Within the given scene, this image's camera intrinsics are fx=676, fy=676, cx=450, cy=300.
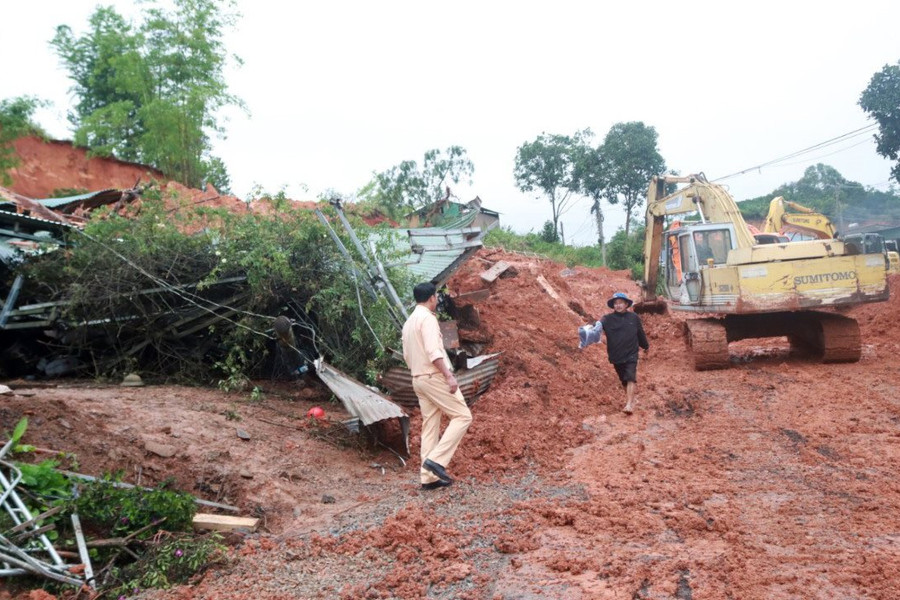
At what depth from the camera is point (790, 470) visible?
18.3ft

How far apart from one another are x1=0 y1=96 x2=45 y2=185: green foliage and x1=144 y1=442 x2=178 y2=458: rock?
16.9 meters

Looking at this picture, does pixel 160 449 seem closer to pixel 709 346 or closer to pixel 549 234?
pixel 709 346

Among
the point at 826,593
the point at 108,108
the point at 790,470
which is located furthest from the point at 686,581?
the point at 108,108

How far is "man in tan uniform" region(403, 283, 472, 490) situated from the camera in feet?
18.4

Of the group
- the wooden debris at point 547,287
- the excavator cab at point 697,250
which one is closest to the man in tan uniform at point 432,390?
the excavator cab at point 697,250

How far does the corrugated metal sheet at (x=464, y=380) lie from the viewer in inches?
311

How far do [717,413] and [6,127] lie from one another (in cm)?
1953

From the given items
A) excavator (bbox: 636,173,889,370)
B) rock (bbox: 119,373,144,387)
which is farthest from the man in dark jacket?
rock (bbox: 119,373,144,387)

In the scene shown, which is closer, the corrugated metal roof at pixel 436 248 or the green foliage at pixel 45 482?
the green foliage at pixel 45 482

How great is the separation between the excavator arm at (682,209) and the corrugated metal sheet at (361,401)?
7.33 meters

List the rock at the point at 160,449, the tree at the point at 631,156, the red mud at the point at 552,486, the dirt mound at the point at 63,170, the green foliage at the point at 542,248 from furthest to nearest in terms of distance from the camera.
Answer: the tree at the point at 631,156 → the green foliage at the point at 542,248 → the dirt mound at the point at 63,170 → the rock at the point at 160,449 → the red mud at the point at 552,486

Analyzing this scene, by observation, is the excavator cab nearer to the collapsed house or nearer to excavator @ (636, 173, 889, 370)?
excavator @ (636, 173, 889, 370)

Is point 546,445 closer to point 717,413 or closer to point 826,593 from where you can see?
point 717,413

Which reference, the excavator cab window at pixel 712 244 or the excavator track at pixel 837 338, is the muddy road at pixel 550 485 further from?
the excavator cab window at pixel 712 244
